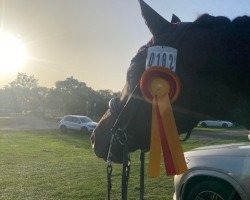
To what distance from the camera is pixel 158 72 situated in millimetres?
2537

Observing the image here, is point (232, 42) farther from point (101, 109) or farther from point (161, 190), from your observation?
point (101, 109)

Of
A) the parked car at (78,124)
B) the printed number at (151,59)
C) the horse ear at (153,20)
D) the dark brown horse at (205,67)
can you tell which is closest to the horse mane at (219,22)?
the dark brown horse at (205,67)

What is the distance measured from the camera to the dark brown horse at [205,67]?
2348 millimetres

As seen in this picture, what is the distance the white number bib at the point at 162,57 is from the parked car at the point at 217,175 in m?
3.32

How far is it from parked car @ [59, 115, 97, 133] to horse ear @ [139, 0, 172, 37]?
31.3 meters

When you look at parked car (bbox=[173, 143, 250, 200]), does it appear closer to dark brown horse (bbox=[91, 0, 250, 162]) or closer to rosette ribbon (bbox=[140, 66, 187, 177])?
rosette ribbon (bbox=[140, 66, 187, 177])

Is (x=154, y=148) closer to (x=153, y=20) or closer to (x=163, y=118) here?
(x=163, y=118)

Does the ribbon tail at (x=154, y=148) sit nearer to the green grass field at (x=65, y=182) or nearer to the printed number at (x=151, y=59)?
the printed number at (x=151, y=59)

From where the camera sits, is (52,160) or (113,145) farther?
(52,160)

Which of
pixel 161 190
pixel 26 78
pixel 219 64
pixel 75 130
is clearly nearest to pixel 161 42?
pixel 219 64

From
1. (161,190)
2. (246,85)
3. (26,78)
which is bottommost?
(161,190)

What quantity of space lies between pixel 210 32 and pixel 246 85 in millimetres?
345

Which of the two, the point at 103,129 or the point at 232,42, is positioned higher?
the point at 232,42

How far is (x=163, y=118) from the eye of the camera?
259 cm
